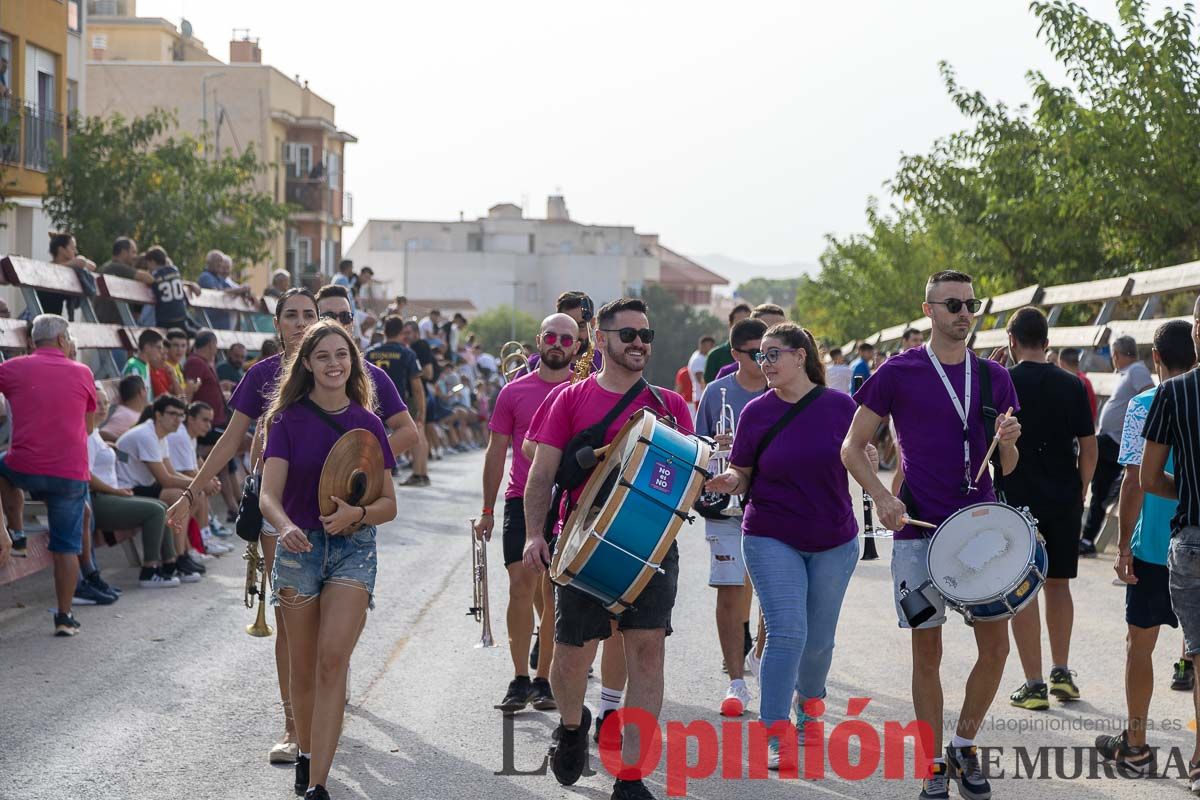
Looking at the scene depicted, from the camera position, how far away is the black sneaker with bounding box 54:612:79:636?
1103 centimetres

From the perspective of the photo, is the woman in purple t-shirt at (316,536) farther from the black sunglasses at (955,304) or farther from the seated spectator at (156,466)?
the seated spectator at (156,466)

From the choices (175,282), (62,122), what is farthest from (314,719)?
(62,122)

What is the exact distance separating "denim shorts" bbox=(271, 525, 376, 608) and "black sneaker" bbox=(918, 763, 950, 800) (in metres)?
2.48

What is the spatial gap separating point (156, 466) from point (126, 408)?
992 millimetres

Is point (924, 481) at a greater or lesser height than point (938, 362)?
lesser

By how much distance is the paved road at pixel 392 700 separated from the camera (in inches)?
284

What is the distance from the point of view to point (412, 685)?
9391 mm

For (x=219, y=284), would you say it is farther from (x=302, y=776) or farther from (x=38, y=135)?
(x=302, y=776)

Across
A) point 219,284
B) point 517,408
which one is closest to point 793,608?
point 517,408

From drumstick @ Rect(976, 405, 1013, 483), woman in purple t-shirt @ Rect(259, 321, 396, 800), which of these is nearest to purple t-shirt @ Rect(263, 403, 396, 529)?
woman in purple t-shirt @ Rect(259, 321, 396, 800)

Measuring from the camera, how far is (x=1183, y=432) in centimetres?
686

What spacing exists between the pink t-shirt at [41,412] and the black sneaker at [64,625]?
971mm

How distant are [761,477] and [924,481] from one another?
840 mm

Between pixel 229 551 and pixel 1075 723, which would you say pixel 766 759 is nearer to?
→ pixel 1075 723
